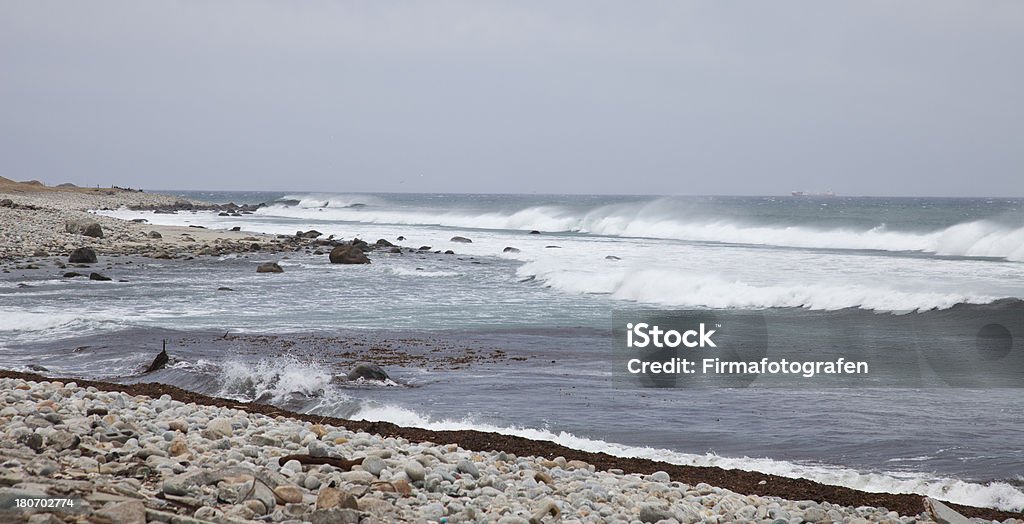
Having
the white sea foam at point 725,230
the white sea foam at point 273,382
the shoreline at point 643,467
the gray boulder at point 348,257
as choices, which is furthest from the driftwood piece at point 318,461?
the white sea foam at point 725,230

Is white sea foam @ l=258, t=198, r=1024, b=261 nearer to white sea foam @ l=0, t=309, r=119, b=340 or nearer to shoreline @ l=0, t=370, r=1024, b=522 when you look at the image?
shoreline @ l=0, t=370, r=1024, b=522

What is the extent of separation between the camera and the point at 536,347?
44.7ft

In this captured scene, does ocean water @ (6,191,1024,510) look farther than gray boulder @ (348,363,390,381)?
No

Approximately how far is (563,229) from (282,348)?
47415 millimetres

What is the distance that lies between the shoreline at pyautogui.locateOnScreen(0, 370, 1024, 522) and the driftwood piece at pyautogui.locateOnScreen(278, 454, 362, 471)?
1597mm

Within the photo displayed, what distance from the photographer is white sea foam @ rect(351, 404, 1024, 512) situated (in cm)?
691

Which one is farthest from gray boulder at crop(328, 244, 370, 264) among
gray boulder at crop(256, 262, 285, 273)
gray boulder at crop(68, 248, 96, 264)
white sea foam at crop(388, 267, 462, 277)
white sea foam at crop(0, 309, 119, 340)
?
white sea foam at crop(0, 309, 119, 340)

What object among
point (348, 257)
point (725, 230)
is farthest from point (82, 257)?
point (725, 230)

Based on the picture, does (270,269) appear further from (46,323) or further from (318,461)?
(318,461)

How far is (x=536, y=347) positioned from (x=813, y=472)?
258 inches

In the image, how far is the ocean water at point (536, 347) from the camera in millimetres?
8211

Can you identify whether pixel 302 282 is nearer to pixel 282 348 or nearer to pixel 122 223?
pixel 282 348

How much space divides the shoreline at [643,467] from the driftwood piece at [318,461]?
1597mm

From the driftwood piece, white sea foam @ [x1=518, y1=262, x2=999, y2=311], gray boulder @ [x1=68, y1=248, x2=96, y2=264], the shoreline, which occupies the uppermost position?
gray boulder @ [x1=68, y1=248, x2=96, y2=264]
